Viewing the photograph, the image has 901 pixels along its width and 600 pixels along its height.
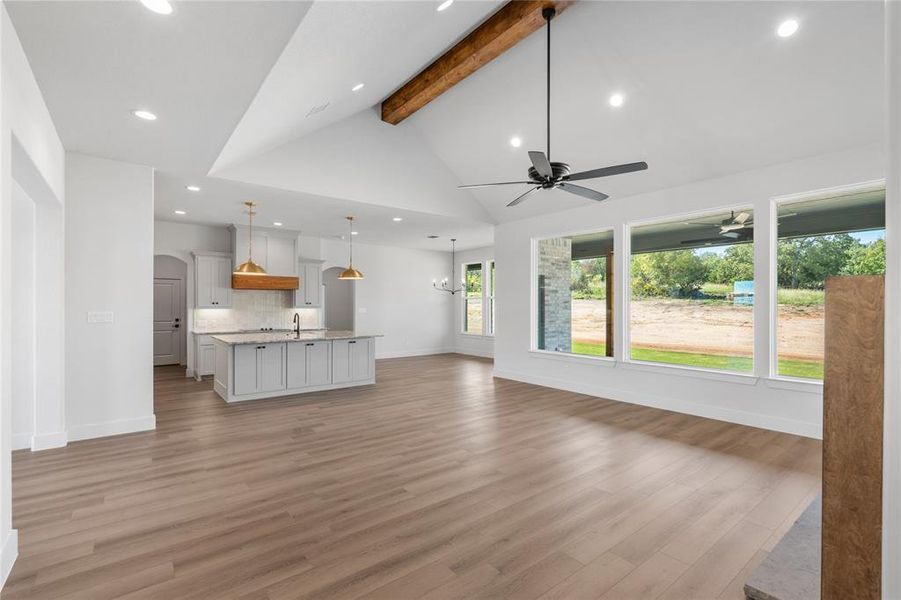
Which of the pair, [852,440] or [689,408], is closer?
[852,440]

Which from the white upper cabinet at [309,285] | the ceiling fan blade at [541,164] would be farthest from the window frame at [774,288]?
the white upper cabinet at [309,285]

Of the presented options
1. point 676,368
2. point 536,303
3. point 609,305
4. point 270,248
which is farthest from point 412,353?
point 676,368

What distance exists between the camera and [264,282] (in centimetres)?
830

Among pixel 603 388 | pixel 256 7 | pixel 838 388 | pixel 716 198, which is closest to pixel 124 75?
pixel 256 7

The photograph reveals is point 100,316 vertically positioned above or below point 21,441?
above

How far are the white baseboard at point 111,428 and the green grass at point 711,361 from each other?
224 inches

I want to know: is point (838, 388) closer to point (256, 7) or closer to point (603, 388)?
point (256, 7)

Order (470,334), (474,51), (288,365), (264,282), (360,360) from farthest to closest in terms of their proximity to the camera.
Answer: (470,334)
(264,282)
(360,360)
(288,365)
(474,51)

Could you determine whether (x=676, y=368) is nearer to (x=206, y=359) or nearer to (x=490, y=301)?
(x=490, y=301)

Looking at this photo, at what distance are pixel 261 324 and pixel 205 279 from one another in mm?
1345

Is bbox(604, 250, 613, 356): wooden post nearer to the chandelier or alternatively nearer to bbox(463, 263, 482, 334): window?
bbox(463, 263, 482, 334): window

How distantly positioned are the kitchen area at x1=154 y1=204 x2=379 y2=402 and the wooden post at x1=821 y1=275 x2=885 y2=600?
5.97 meters

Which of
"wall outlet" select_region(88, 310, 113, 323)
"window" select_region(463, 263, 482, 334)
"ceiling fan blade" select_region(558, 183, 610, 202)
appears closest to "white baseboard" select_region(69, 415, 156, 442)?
"wall outlet" select_region(88, 310, 113, 323)

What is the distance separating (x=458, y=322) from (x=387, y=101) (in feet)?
23.2
